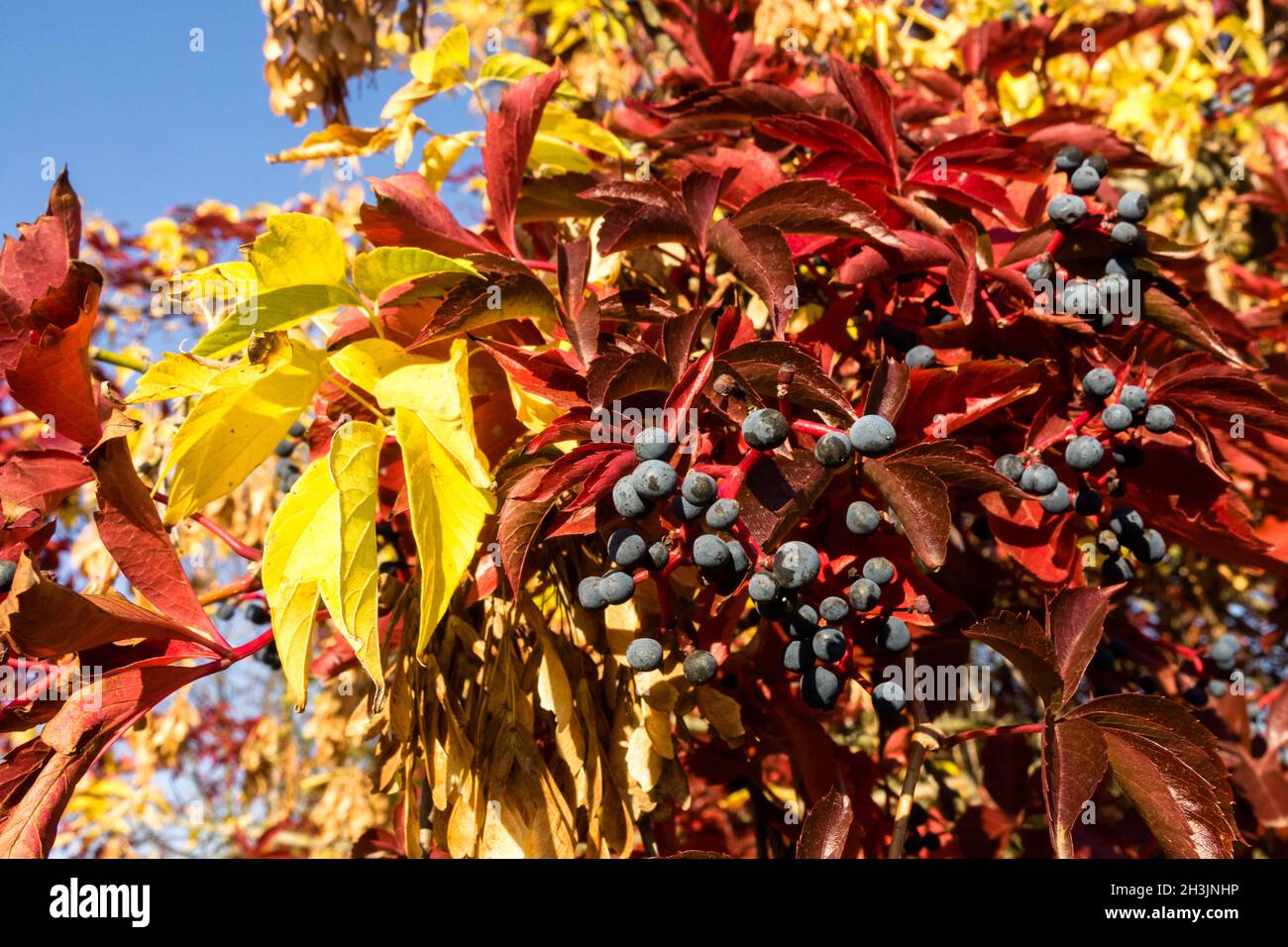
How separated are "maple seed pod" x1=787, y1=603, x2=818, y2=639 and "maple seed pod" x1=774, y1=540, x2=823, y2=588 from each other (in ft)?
0.28

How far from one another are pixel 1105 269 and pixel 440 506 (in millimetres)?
858

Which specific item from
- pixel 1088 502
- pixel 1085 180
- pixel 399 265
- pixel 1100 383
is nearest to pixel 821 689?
pixel 1088 502

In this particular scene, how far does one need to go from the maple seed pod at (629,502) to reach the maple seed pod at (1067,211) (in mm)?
660

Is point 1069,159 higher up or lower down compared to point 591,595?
higher up

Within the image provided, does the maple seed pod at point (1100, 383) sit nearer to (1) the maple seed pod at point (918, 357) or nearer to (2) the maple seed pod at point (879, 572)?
(1) the maple seed pod at point (918, 357)

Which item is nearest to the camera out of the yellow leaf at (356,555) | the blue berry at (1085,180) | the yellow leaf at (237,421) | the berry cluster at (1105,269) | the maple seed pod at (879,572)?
the yellow leaf at (356,555)

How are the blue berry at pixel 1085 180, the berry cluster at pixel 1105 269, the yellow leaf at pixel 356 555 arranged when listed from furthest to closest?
the blue berry at pixel 1085 180 → the berry cluster at pixel 1105 269 → the yellow leaf at pixel 356 555

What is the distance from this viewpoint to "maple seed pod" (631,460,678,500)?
0.93 m

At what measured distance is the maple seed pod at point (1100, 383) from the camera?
1.17 metres

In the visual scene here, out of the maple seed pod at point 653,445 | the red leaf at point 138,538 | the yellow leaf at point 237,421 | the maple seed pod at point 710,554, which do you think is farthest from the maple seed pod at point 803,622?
the red leaf at point 138,538

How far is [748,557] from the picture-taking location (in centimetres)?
105

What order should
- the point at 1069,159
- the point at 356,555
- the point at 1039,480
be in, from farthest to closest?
the point at 1069,159 < the point at 1039,480 < the point at 356,555

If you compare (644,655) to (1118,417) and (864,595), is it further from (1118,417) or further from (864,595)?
(1118,417)

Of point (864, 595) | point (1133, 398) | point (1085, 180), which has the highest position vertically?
point (1085, 180)
